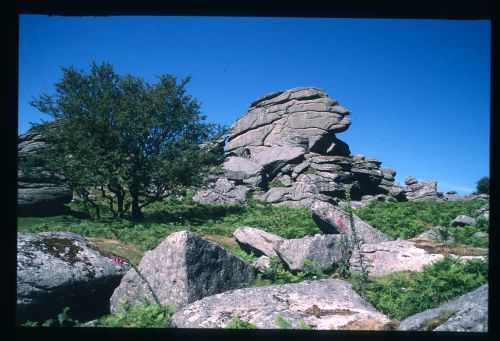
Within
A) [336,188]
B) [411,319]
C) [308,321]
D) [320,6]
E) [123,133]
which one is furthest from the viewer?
[336,188]

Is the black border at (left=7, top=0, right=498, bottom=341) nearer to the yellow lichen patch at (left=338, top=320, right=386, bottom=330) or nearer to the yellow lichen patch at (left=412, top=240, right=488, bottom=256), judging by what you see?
the yellow lichen patch at (left=338, top=320, right=386, bottom=330)

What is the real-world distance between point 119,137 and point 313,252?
1644 centimetres

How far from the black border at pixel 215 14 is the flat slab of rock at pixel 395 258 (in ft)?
17.9

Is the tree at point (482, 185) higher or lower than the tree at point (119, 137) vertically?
lower

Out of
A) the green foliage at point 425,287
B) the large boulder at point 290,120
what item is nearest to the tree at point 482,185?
the large boulder at point 290,120

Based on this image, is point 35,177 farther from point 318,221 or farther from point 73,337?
point 73,337

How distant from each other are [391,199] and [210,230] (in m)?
30.6

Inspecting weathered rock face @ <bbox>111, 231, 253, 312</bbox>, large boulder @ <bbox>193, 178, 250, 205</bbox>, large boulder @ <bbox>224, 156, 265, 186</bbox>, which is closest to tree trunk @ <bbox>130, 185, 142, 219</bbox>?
large boulder @ <bbox>193, 178, 250, 205</bbox>

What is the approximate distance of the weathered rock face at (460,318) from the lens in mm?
3783

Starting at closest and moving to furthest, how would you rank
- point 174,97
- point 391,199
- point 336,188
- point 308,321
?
point 308,321, point 174,97, point 336,188, point 391,199

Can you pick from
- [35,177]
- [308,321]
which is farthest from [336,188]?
[308,321]

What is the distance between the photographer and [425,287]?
6633mm

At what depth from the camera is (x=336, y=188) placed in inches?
1414

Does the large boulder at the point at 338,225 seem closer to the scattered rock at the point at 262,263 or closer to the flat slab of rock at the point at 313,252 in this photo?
the flat slab of rock at the point at 313,252
